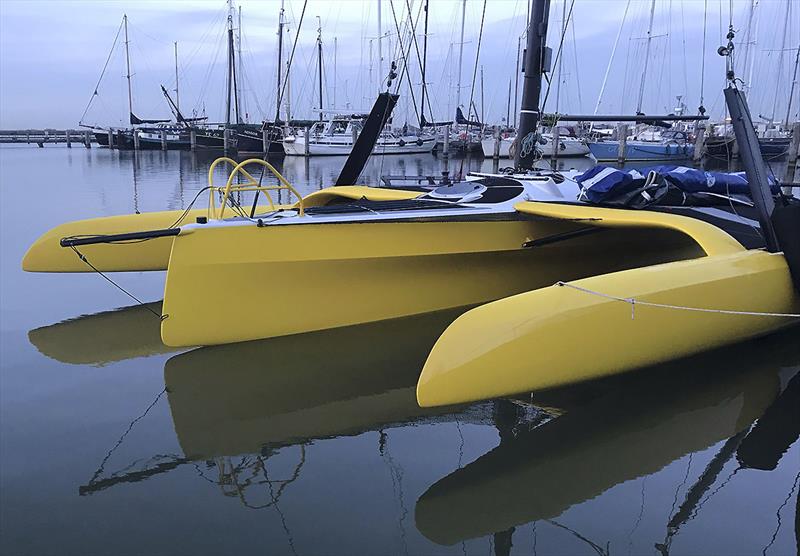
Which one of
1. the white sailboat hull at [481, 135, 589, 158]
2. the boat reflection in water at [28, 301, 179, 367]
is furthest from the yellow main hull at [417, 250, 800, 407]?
the white sailboat hull at [481, 135, 589, 158]

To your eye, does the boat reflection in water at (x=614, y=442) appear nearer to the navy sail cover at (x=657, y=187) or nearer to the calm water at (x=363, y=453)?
the calm water at (x=363, y=453)

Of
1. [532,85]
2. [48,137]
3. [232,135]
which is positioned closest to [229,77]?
[232,135]

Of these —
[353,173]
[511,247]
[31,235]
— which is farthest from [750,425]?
[31,235]

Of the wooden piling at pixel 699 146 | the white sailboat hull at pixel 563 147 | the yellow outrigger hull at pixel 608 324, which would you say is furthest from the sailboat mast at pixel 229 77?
the yellow outrigger hull at pixel 608 324

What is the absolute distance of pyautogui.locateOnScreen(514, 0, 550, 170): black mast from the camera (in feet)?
25.5

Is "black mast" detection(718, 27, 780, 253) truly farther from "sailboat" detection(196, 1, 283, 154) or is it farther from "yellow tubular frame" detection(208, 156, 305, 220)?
"sailboat" detection(196, 1, 283, 154)

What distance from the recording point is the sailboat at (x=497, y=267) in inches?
150

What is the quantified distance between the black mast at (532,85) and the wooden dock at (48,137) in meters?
35.7

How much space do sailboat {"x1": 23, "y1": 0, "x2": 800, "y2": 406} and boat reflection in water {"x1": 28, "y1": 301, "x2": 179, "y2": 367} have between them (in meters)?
0.51

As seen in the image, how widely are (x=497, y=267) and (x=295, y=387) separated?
2498mm

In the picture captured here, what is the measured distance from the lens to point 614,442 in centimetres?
370

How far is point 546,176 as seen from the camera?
6770 mm

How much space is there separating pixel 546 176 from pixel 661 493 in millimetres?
4170

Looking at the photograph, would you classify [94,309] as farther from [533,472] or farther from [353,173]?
[533,472]
